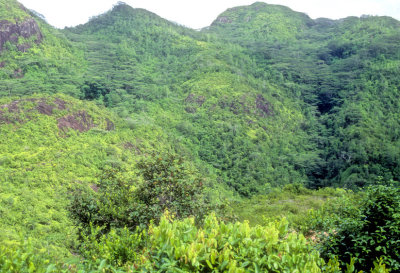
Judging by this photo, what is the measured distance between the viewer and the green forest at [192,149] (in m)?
3.64

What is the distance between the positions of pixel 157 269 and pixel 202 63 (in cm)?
5245

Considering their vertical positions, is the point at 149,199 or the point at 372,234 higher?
the point at 372,234

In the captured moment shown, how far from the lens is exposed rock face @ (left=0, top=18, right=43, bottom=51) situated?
34475 millimetres

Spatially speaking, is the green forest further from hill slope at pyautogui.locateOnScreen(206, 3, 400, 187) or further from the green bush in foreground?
hill slope at pyautogui.locateOnScreen(206, 3, 400, 187)

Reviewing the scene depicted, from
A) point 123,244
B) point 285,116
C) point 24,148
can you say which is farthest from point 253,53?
point 123,244

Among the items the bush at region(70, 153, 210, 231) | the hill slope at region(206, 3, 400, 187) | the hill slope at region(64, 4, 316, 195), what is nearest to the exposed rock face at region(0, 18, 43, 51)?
the hill slope at region(64, 4, 316, 195)

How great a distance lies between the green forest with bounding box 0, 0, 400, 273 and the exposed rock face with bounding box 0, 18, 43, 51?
154 mm

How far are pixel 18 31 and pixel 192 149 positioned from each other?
83.8 ft

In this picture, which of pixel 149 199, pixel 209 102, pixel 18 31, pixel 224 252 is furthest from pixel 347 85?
pixel 224 252

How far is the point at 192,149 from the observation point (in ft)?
120

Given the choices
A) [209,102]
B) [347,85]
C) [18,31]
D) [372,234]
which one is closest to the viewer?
[372,234]


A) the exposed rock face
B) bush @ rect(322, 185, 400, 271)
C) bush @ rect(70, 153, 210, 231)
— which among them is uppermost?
the exposed rock face

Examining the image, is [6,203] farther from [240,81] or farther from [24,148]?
[240,81]

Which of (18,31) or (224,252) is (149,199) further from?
(18,31)
